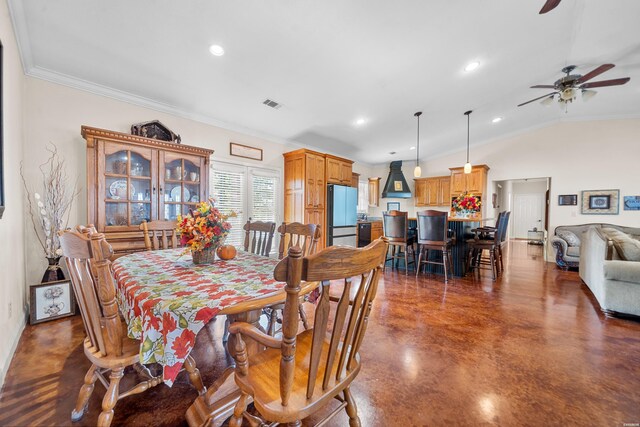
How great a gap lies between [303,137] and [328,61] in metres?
2.25

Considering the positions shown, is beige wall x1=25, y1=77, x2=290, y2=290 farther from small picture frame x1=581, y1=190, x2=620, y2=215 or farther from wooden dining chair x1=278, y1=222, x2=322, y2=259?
small picture frame x1=581, y1=190, x2=620, y2=215

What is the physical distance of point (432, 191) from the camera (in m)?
7.40

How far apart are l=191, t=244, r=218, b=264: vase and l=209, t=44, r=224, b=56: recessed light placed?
6.74 feet

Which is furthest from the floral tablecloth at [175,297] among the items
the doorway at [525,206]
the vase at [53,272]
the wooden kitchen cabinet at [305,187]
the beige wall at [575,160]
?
the doorway at [525,206]

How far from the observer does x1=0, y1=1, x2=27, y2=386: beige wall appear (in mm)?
1757

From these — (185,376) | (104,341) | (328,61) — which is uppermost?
(328,61)

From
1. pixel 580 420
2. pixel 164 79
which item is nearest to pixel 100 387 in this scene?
pixel 580 420

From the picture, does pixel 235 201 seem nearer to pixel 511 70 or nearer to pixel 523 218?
pixel 511 70

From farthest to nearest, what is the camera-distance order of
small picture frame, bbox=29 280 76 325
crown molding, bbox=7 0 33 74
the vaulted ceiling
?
small picture frame, bbox=29 280 76 325
the vaulted ceiling
crown molding, bbox=7 0 33 74

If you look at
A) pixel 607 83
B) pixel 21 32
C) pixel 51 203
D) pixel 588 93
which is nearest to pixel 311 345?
pixel 51 203

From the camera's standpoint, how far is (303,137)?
5.09m

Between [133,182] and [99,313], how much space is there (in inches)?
91.4

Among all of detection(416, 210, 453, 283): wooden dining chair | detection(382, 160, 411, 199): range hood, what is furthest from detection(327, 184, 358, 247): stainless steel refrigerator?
detection(382, 160, 411, 199): range hood

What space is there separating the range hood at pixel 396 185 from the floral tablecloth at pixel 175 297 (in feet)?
20.8
